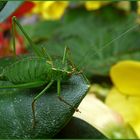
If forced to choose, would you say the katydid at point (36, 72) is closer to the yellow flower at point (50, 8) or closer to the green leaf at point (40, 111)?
the green leaf at point (40, 111)

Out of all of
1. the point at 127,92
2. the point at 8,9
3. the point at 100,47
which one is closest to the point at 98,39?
the point at 100,47

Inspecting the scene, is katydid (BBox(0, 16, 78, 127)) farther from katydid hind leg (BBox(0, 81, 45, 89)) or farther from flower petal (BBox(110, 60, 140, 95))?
flower petal (BBox(110, 60, 140, 95))

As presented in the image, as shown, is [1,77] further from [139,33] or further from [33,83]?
[139,33]

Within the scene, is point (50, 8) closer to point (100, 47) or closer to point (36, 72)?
point (100, 47)

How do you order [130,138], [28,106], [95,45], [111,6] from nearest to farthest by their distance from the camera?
[28,106]
[130,138]
[95,45]
[111,6]

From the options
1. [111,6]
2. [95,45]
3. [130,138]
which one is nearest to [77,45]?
[95,45]
